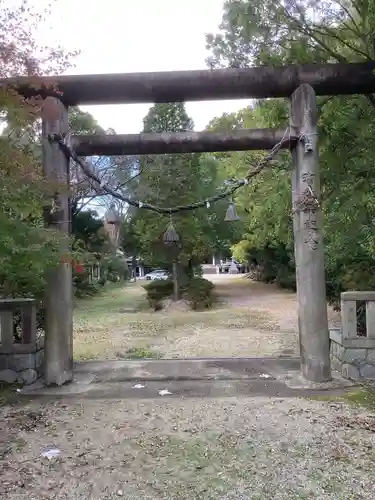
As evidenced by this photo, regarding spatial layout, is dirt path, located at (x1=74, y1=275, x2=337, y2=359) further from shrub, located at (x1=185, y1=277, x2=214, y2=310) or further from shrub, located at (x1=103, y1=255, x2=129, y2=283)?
shrub, located at (x1=103, y1=255, x2=129, y2=283)

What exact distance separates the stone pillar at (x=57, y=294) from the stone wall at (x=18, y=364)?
29 cm

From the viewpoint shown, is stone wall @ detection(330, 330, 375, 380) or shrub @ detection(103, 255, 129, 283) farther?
shrub @ detection(103, 255, 129, 283)

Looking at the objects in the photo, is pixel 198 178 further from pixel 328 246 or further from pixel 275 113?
pixel 275 113

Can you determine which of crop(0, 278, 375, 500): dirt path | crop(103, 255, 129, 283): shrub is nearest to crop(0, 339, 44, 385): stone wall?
crop(0, 278, 375, 500): dirt path

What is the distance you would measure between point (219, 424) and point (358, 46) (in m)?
5.96

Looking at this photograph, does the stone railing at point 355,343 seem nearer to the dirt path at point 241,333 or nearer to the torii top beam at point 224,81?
the torii top beam at point 224,81

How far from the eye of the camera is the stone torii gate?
245 inches

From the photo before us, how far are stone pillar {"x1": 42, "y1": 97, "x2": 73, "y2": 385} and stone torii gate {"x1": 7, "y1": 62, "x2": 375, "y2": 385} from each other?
0.5 inches

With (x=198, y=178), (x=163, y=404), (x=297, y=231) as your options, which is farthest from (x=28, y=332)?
(x=198, y=178)

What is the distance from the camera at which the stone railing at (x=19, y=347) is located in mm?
6496

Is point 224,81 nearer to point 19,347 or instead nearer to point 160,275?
point 19,347

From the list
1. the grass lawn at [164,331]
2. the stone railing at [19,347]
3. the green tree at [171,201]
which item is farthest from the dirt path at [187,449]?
the green tree at [171,201]

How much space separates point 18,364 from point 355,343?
4.62m

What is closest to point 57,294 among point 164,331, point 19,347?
point 19,347
